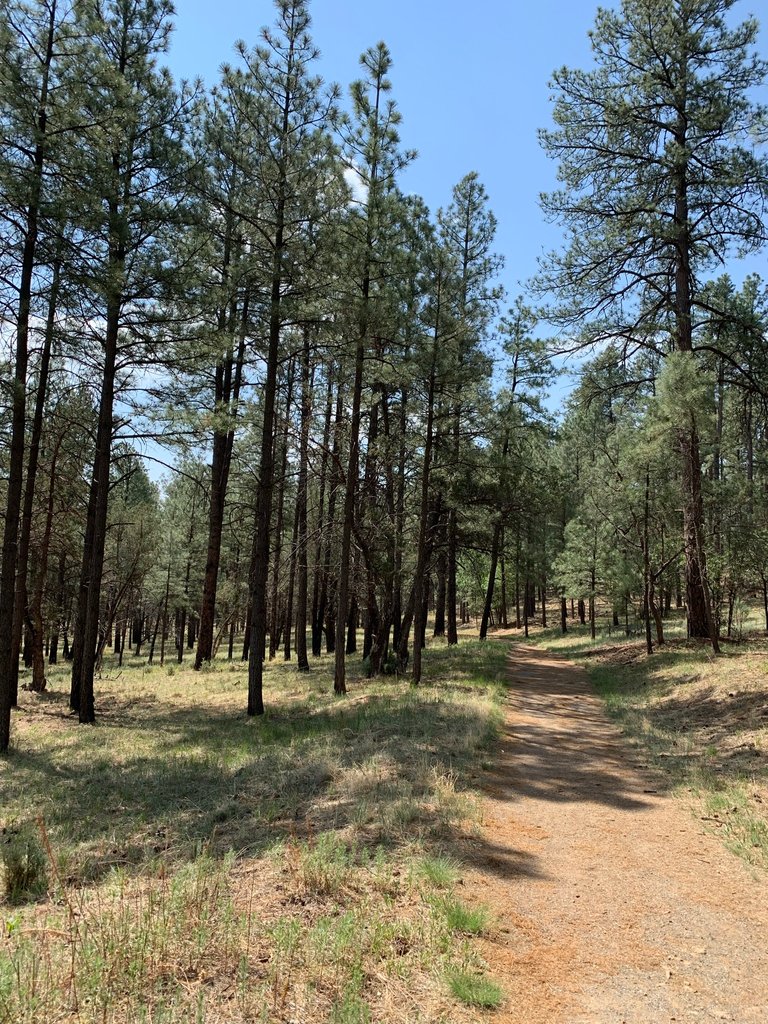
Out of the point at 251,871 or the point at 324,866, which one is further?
the point at 251,871

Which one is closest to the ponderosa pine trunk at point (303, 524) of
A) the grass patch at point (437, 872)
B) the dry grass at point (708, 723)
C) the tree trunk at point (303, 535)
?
the tree trunk at point (303, 535)

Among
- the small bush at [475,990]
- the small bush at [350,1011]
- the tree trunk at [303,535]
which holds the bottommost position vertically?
the small bush at [475,990]

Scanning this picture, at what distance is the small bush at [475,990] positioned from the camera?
10.2 ft

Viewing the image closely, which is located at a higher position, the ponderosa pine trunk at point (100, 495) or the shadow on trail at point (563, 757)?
the ponderosa pine trunk at point (100, 495)

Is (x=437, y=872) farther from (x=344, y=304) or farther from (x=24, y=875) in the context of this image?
(x=344, y=304)

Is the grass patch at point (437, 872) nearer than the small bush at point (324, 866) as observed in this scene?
No

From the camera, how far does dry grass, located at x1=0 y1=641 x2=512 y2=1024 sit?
3004 mm

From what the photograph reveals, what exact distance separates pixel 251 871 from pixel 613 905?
2.66 meters

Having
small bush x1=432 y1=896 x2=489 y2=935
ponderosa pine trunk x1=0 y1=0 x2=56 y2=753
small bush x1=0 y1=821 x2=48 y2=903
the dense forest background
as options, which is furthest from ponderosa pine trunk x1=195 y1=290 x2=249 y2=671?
small bush x1=432 y1=896 x2=489 y2=935

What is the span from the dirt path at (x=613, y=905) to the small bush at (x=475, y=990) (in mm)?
87

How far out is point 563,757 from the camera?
843 centimetres

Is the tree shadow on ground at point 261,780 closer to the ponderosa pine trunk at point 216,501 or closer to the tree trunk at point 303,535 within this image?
the tree trunk at point 303,535

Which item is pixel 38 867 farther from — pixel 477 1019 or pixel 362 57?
pixel 362 57

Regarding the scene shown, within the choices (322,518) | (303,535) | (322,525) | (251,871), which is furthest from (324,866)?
(322,518)
